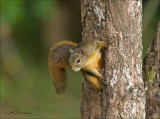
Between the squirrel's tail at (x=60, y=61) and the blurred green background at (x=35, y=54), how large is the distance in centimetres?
91

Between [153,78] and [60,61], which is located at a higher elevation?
[60,61]

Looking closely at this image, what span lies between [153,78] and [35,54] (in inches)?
160

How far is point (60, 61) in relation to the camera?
8.44 ft

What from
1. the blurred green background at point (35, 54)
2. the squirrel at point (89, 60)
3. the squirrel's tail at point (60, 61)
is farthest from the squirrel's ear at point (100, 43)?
the blurred green background at point (35, 54)

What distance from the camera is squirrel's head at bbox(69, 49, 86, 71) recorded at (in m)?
2.21

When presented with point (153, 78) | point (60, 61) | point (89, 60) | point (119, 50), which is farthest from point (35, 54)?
point (119, 50)

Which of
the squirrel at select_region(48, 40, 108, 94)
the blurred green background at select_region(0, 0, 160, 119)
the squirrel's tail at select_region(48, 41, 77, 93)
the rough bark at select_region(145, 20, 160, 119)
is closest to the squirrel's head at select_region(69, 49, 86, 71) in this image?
the squirrel at select_region(48, 40, 108, 94)

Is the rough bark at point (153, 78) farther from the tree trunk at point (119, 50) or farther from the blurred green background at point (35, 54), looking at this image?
the blurred green background at point (35, 54)

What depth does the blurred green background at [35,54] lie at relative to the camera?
4416mm

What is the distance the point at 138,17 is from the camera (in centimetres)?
199

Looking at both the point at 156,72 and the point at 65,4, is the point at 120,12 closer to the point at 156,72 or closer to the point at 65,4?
the point at 156,72

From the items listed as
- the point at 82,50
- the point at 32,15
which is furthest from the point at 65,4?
the point at 82,50

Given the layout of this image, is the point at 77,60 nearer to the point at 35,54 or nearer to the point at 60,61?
the point at 60,61

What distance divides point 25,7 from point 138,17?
3.07 metres
